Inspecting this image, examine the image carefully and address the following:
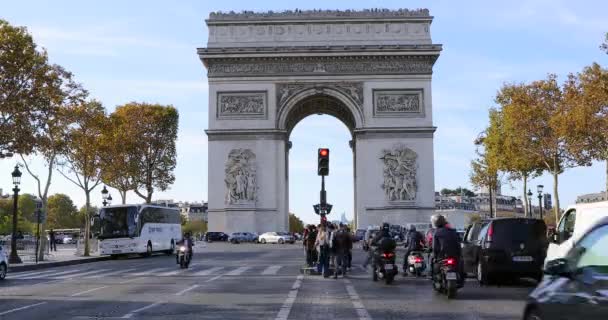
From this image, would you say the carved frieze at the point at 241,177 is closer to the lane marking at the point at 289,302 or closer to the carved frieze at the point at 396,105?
the carved frieze at the point at 396,105

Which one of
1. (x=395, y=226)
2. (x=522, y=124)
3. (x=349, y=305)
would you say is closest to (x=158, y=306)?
(x=349, y=305)

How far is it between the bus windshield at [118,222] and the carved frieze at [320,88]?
19.3 metres

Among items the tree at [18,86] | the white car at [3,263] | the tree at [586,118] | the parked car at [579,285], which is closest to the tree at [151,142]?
the tree at [18,86]

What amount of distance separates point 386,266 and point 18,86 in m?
18.1

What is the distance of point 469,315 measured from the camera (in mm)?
11422

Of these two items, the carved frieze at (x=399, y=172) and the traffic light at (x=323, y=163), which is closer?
the traffic light at (x=323, y=163)

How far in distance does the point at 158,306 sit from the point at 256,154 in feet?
135

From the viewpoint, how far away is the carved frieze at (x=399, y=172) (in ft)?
173

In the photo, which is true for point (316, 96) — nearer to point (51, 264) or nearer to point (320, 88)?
point (320, 88)

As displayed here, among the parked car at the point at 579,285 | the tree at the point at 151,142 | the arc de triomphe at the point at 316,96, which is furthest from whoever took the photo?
the tree at the point at 151,142

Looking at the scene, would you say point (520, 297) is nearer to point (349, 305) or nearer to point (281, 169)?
point (349, 305)

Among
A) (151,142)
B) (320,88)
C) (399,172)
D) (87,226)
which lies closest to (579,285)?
(87,226)

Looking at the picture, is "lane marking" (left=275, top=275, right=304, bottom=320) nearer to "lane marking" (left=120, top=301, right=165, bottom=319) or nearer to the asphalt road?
the asphalt road

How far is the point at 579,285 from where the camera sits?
624 centimetres
